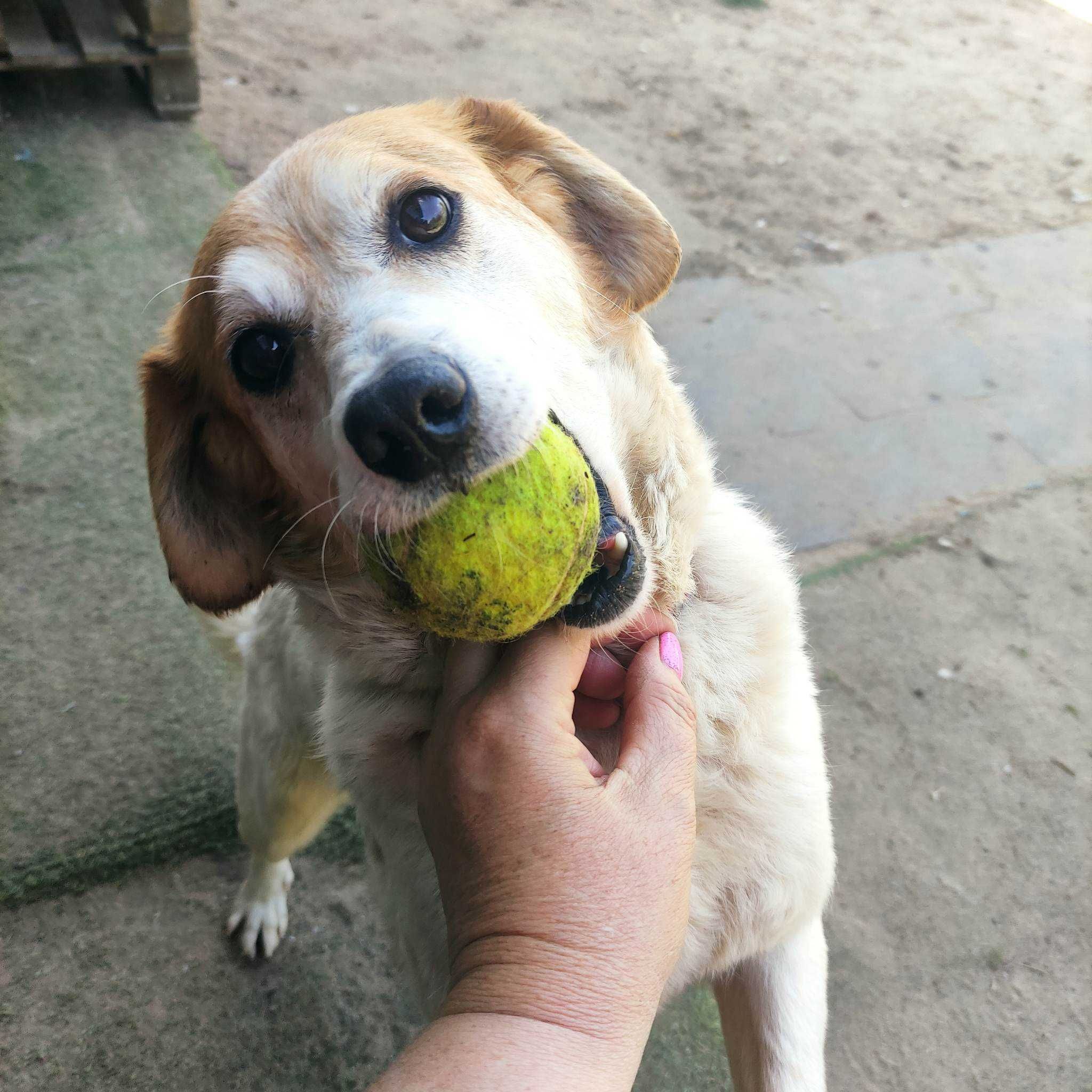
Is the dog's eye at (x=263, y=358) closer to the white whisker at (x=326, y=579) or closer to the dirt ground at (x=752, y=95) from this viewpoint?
the white whisker at (x=326, y=579)

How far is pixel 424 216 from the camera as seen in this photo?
1.67 meters

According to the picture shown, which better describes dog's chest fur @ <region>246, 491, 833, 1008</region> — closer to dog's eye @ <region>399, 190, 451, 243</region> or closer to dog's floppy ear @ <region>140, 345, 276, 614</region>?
dog's floppy ear @ <region>140, 345, 276, 614</region>

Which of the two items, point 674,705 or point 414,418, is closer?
point 414,418

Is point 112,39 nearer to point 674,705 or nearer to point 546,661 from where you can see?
point 546,661

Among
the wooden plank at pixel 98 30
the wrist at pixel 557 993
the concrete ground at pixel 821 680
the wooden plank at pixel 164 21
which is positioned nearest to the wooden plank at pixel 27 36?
the wooden plank at pixel 98 30

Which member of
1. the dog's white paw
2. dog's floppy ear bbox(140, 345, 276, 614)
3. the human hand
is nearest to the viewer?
the human hand

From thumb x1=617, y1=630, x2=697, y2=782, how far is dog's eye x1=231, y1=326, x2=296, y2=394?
0.81 m

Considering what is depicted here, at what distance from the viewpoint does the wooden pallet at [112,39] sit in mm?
4535

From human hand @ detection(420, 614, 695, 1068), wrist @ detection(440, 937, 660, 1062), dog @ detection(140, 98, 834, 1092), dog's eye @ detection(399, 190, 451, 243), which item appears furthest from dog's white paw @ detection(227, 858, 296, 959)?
dog's eye @ detection(399, 190, 451, 243)

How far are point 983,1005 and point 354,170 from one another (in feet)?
7.64

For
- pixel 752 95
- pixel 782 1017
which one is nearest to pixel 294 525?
pixel 782 1017

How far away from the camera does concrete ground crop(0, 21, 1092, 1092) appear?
7.08 feet

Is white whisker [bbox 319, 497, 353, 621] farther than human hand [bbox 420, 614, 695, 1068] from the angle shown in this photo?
Yes

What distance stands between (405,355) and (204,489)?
0.75 meters
